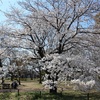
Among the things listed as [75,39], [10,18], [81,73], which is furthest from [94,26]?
[10,18]

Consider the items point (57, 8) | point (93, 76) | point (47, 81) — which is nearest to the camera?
point (93, 76)

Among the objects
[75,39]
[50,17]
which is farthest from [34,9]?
[75,39]

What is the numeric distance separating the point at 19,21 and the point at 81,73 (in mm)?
7043

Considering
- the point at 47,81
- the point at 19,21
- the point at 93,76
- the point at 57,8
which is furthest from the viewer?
the point at 19,21

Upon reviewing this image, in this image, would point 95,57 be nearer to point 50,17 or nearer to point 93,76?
point 93,76

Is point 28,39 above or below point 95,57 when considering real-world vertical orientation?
above

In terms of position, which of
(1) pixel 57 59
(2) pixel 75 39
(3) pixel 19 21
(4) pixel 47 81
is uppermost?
(3) pixel 19 21

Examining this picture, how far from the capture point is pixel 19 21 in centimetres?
1805

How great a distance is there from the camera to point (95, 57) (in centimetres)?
1584

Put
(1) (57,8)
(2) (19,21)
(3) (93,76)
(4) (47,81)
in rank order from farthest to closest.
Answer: (2) (19,21) < (1) (57,8) < (4) (47,81) < (3) (93,76)

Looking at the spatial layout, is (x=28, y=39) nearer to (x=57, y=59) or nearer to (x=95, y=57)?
(x=57, y=59)

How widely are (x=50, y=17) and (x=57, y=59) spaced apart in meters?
4.12

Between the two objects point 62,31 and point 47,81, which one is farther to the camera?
point 62,31

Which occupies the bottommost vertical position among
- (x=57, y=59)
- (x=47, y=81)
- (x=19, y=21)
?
(x=47, y=81)
